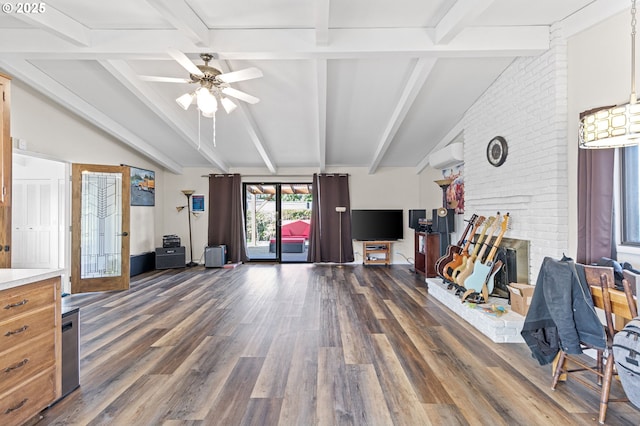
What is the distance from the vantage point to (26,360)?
1.74 meters

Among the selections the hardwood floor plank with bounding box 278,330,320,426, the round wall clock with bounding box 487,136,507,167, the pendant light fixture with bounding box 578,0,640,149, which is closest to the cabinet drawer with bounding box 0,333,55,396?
the hardwood floor plank with bounding box 278,330,320,426

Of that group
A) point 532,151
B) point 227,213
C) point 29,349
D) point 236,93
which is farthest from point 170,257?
point 532,151

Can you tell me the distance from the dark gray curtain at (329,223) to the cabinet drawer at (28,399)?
17.7 ft

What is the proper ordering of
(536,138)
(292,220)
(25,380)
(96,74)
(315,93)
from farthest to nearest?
(292,220), (315,93), (96,74), (536,138), (25,380)

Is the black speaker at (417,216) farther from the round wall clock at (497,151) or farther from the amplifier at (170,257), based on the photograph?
the amplifier at (170,257)

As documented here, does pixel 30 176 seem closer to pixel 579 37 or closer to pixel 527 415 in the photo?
pixel 527 415

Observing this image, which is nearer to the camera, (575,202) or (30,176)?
(575,202)

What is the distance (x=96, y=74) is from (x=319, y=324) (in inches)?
160

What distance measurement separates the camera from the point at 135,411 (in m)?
1.88

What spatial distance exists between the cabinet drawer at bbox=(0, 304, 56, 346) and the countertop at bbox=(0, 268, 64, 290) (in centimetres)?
19

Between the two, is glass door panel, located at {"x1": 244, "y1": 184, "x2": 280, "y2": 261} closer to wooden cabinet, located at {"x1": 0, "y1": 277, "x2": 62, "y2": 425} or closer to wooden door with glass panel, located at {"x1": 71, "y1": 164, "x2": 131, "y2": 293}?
wooden door with glass panel, located at {"x1": 71, "y1": 164, "x2": 131, "y2": 293}

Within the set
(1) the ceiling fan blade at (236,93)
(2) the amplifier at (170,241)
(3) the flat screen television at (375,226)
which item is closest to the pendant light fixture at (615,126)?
(1) the ceiling fan blade at (236,93)

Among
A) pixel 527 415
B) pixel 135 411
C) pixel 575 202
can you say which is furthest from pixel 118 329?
pixel 575 202

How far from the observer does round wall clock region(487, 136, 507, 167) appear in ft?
12.2
